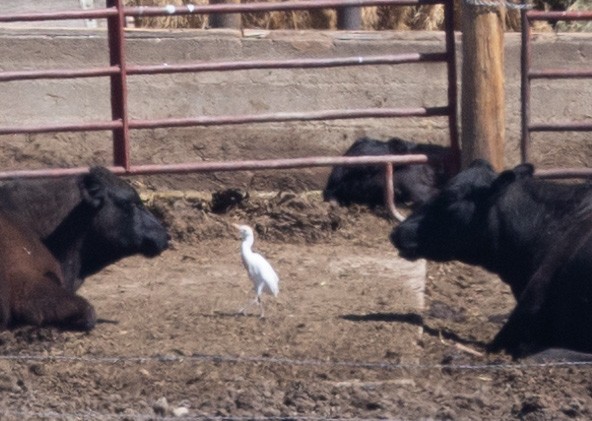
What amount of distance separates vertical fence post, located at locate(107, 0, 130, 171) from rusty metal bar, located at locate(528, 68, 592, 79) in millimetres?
2688

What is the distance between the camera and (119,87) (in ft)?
32.4

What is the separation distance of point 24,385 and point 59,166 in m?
4.61

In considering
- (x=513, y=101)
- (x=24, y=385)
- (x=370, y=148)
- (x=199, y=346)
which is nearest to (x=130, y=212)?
(x=199, y=346)

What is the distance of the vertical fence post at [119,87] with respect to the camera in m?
9.80

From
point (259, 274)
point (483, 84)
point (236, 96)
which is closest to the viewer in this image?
point (259, 274)

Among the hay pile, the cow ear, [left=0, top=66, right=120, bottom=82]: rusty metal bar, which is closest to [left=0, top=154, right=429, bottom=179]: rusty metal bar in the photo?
[left=0, top=66, right=120, bottom=82]: rusty metal bar

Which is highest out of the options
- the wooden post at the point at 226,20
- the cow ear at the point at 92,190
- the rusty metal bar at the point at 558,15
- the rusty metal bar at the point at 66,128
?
the rusty metal bar at the point at 558,15

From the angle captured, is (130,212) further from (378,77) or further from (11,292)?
(378,77)

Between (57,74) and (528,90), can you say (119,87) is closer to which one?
(57,74)

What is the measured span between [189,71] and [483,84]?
1.95 m

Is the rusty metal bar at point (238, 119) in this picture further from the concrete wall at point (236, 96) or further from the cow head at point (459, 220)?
the cow head at point (459, 220)

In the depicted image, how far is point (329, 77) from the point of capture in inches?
424

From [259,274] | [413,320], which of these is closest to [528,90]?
[413,320]

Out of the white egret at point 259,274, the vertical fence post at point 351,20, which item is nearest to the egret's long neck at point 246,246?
the white egret at point 259,274
